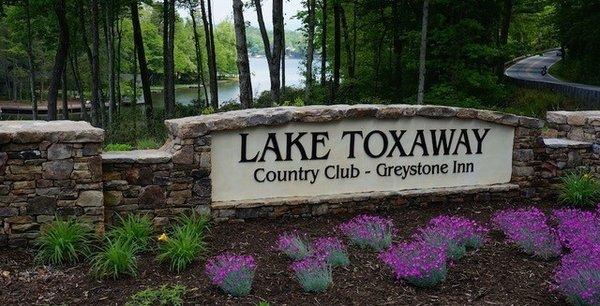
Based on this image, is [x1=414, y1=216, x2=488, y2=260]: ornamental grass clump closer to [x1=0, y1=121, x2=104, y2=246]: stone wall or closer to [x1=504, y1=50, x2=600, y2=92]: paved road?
[x1=0, y1=121, x2=104, y2=246]: stone wall

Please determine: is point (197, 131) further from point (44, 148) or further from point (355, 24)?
point (355, 24)

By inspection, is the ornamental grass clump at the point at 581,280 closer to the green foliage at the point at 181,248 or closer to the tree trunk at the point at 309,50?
the green foliage at the point at 181,248

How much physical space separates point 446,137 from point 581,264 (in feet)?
8.64

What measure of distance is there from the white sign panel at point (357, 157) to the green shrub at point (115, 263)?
1336 mm

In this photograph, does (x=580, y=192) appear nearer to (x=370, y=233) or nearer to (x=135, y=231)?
(x=370, y=233)

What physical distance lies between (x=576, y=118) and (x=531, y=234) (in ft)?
10.3

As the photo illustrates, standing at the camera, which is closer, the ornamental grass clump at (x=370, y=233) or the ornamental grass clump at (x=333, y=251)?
the ornamental grass clump at (x=333, y=251)

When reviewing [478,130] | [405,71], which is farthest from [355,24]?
[478,130]

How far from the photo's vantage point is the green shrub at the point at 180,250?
15.8 ft

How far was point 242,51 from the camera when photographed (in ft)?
37.2

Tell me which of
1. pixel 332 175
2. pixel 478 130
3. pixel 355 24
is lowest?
pixel 332 175

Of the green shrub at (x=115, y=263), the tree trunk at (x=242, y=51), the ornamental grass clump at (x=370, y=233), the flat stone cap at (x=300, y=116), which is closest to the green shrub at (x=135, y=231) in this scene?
the green shrub at (x=115, y=263)

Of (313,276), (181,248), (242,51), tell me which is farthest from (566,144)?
(242,51)

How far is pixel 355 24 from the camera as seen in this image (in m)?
23.5
